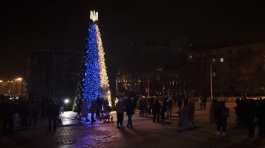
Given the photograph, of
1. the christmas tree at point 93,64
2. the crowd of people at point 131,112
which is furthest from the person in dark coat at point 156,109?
the christmas tree at point 93,64

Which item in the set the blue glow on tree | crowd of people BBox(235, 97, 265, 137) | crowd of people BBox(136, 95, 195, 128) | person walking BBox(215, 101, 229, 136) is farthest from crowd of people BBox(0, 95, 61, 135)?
crowd of people BBox(235, 97, 265, 137)

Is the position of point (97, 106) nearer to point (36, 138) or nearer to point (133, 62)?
point (36, 138)

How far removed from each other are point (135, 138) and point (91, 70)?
1373 centimetres

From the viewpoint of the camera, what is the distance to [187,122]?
23281 millimetres

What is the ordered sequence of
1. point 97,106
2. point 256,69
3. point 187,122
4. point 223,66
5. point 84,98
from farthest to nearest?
point 223,66 → point 256,69 → point 84,98 → point 97,106 → point 187,122

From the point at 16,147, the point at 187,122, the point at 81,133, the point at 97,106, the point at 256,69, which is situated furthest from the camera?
the point at 256,69

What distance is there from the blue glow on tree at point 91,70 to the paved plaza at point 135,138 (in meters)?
8.49

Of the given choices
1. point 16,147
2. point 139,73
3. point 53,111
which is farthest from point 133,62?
point 16,147

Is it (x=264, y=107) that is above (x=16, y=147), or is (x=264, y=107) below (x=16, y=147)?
above

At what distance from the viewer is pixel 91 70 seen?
105 ft

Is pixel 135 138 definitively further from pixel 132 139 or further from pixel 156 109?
pixel 156 109

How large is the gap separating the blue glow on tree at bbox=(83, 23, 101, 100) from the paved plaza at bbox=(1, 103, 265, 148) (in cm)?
849

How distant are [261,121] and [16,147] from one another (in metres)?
10.4

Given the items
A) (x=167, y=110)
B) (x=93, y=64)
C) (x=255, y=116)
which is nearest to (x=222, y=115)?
(x=255, y=116)
